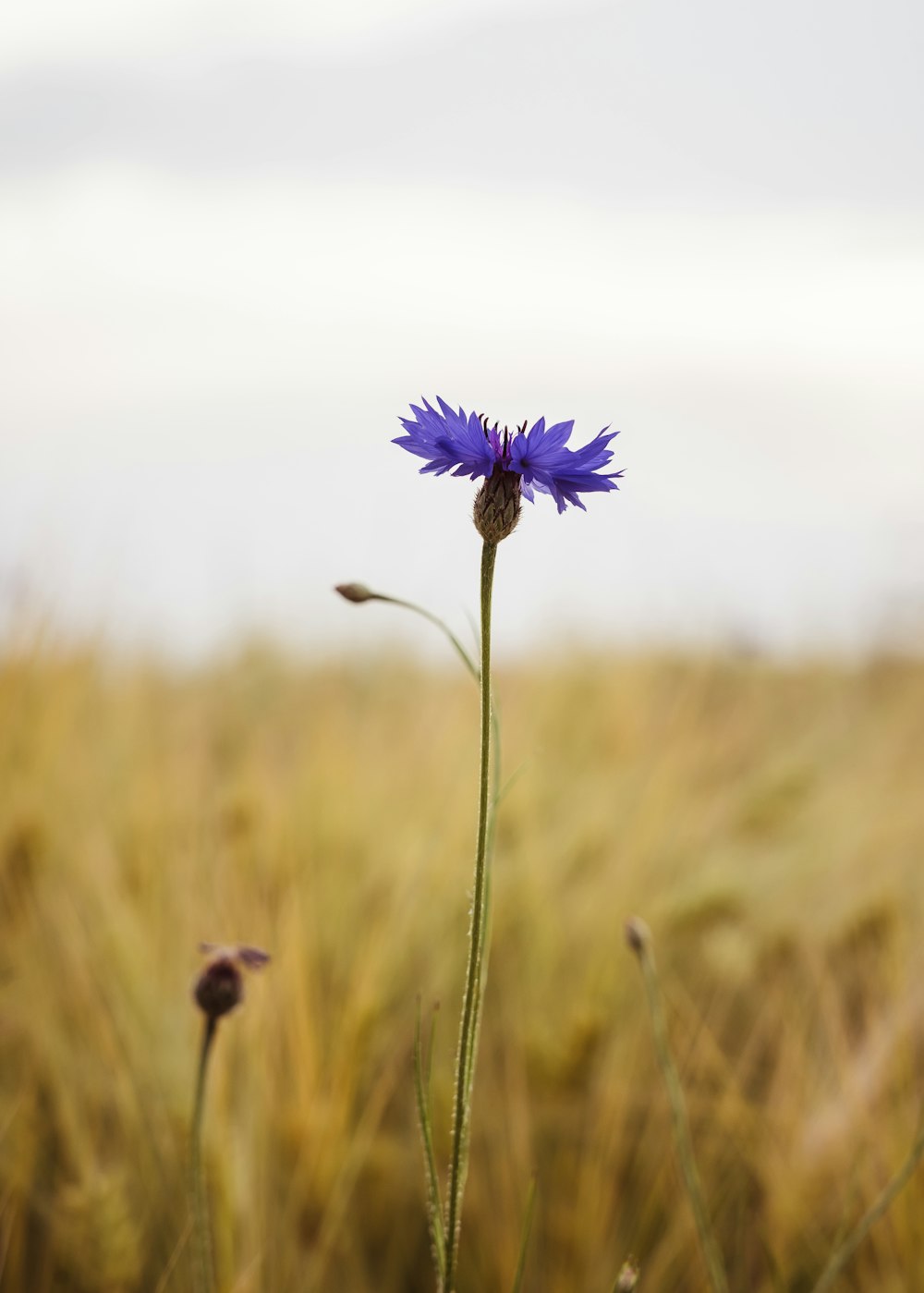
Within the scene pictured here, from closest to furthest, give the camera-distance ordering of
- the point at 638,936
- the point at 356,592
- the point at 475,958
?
the point at 475,958
the point at 356,592
the point at 638,936

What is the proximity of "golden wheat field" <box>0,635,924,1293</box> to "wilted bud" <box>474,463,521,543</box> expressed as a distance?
0.49 meters

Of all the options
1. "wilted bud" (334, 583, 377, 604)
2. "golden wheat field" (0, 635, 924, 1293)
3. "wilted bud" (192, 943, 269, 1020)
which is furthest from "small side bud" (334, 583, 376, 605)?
"golden wheat field" (0, 635, 924, 1293)

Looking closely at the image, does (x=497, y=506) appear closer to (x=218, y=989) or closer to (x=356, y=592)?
(x=356, y=592)

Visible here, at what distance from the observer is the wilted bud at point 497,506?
55 centimetres

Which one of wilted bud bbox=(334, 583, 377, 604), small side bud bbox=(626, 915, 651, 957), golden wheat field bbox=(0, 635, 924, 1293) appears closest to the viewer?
wilted bud bbox=(334, 583, 377, 604)

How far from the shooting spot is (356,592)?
0.65 m

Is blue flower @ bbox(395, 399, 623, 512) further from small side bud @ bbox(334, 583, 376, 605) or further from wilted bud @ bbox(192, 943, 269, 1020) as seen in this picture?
wilted bud @ bbox(192, 943, 269, 1020)

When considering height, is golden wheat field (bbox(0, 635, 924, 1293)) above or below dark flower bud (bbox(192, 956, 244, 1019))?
below

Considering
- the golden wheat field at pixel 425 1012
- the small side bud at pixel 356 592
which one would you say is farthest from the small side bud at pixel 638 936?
the small side bud at pixel 356 592

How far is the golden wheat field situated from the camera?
1.08m

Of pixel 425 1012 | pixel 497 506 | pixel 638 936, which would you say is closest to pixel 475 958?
pixel 497 506

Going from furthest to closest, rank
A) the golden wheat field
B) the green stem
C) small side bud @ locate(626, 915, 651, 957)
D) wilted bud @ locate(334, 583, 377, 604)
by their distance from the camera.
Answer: the golden wheat field, small side bud @ locate(626, 915, 651, 957), wilted bud @ locate(334, 583, 377, 604), the green stem

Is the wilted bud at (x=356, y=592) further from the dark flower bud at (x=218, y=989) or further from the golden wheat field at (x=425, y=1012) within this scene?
the golden wheat field at (x=425, y=1012)

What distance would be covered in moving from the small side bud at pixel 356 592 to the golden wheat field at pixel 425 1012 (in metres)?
0.42
